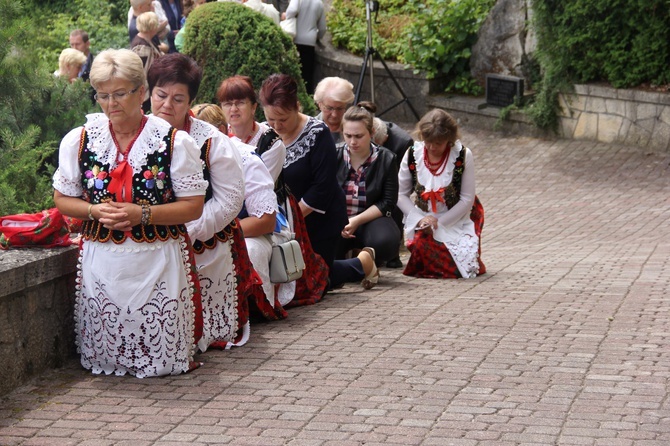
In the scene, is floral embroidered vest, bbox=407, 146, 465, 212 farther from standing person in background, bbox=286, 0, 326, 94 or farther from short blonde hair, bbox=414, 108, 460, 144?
standing person in background, bbox=286, 0, 326, 94

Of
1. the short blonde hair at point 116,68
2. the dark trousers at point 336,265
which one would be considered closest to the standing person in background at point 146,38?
the dark trousers at point 336,265

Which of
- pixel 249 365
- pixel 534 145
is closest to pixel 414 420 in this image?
pixel 249 365

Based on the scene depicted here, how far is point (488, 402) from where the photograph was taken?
17.6 ft

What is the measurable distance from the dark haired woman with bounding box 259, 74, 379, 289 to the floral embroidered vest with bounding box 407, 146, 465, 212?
1220mm

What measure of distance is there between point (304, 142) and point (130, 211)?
8.65 ft

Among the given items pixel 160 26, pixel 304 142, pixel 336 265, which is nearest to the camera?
pixel 304 142

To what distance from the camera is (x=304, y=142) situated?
802cm

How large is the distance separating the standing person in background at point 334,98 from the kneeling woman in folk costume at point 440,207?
616 mm

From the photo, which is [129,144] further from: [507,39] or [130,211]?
[507,39]

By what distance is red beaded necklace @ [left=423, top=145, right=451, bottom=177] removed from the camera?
9367 mm

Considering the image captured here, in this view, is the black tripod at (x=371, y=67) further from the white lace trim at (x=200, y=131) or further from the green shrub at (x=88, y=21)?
the white lace trim at (x=200, y=131)

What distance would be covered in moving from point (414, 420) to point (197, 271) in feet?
5.71

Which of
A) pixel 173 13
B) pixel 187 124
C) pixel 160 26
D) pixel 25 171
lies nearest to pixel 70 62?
pixel 160 26

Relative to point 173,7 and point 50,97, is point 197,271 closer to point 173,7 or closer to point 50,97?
point 50,97
